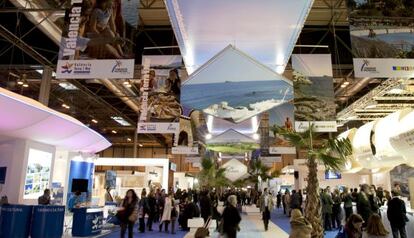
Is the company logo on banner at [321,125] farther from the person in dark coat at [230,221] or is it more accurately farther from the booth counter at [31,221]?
the booth counter at [31,221]

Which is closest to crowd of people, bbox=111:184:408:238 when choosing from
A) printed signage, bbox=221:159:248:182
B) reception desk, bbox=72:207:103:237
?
reception desk, bbox=72:207:103:237

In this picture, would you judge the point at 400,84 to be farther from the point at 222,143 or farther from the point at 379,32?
the point at 222,143

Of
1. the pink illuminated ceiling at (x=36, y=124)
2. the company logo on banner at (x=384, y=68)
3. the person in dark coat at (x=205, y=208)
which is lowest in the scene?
the person in dark coat at (x=205, y=208)

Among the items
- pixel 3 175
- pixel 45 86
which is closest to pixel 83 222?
pixel 3 175

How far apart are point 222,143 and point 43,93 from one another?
426 inches

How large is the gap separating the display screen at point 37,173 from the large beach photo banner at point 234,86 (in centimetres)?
410

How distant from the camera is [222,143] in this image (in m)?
20.9

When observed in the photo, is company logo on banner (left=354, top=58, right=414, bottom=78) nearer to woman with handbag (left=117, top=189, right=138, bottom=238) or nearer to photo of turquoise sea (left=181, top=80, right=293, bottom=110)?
photo of turquoise sea (left=181, top=80, right=293, bottom=110)

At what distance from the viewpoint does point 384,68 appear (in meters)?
6.57

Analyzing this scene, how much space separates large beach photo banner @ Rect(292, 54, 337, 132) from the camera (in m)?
9.30

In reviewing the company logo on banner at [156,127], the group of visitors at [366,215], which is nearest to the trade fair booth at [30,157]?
the company logo on banner at [156,127]

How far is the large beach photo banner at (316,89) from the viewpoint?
30.5ft

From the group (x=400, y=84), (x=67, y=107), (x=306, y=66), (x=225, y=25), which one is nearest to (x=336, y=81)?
(x=400, y=84)

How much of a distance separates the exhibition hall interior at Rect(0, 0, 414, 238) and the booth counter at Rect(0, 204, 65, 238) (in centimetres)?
2
